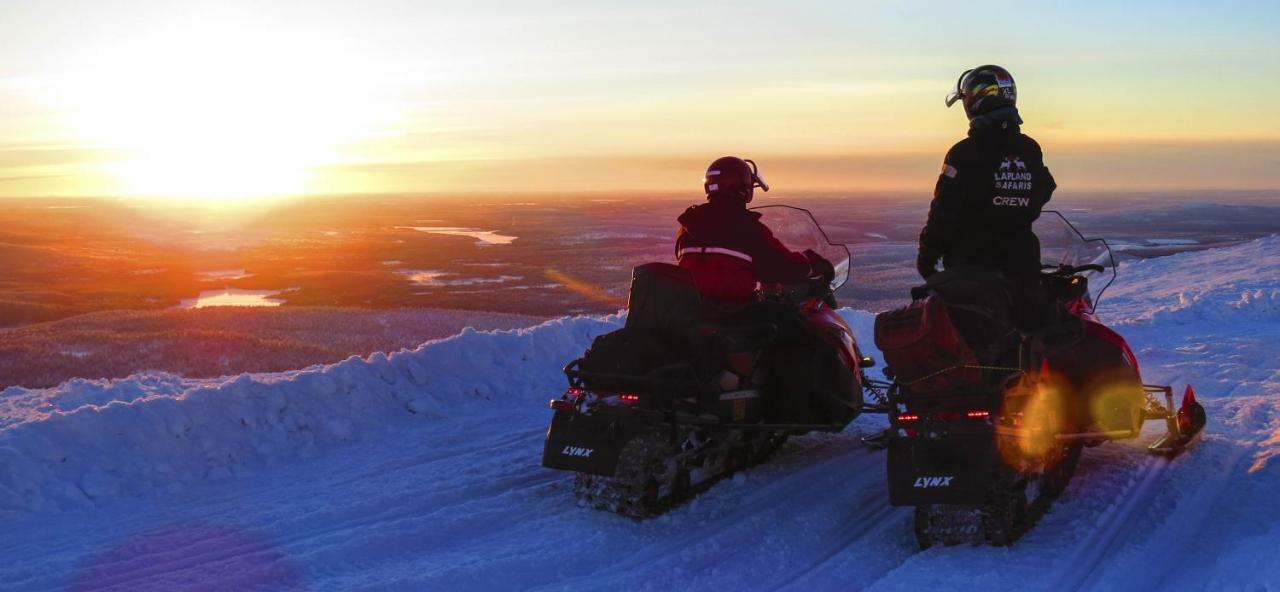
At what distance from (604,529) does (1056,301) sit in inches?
116

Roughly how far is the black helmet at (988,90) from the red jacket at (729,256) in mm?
1435

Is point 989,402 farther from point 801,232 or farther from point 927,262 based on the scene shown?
point 801,232

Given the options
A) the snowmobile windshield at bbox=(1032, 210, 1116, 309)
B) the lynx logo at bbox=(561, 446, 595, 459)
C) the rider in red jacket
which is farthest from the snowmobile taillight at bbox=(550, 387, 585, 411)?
the snowmobile windshield at bbox=(1032, 210, 1116, 309)

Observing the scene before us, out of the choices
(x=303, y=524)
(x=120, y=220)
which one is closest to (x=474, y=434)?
(x=303, y=524)

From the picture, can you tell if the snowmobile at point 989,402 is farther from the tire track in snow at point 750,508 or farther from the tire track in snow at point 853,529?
the tire track in snow at point 750,508

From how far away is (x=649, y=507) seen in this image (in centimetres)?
570

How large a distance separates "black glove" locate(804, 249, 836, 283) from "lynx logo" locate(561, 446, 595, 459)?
2.09 m

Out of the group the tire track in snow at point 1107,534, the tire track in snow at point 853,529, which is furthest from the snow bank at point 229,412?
the tire track in snow at point 1107,534

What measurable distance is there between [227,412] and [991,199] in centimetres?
534

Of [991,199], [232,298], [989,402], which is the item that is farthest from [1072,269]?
[232,298]

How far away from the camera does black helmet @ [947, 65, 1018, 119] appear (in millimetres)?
5594

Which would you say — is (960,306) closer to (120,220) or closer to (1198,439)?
(1198,439)

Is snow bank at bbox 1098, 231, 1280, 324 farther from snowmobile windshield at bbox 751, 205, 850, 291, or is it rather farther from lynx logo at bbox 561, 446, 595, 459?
lynx logo at bbox 561, 446, 595, 459

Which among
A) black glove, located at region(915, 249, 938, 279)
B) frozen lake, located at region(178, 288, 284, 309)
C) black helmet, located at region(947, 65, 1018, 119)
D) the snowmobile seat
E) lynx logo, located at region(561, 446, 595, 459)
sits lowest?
frozen lake, located at region(178, 288, 284, 309)
